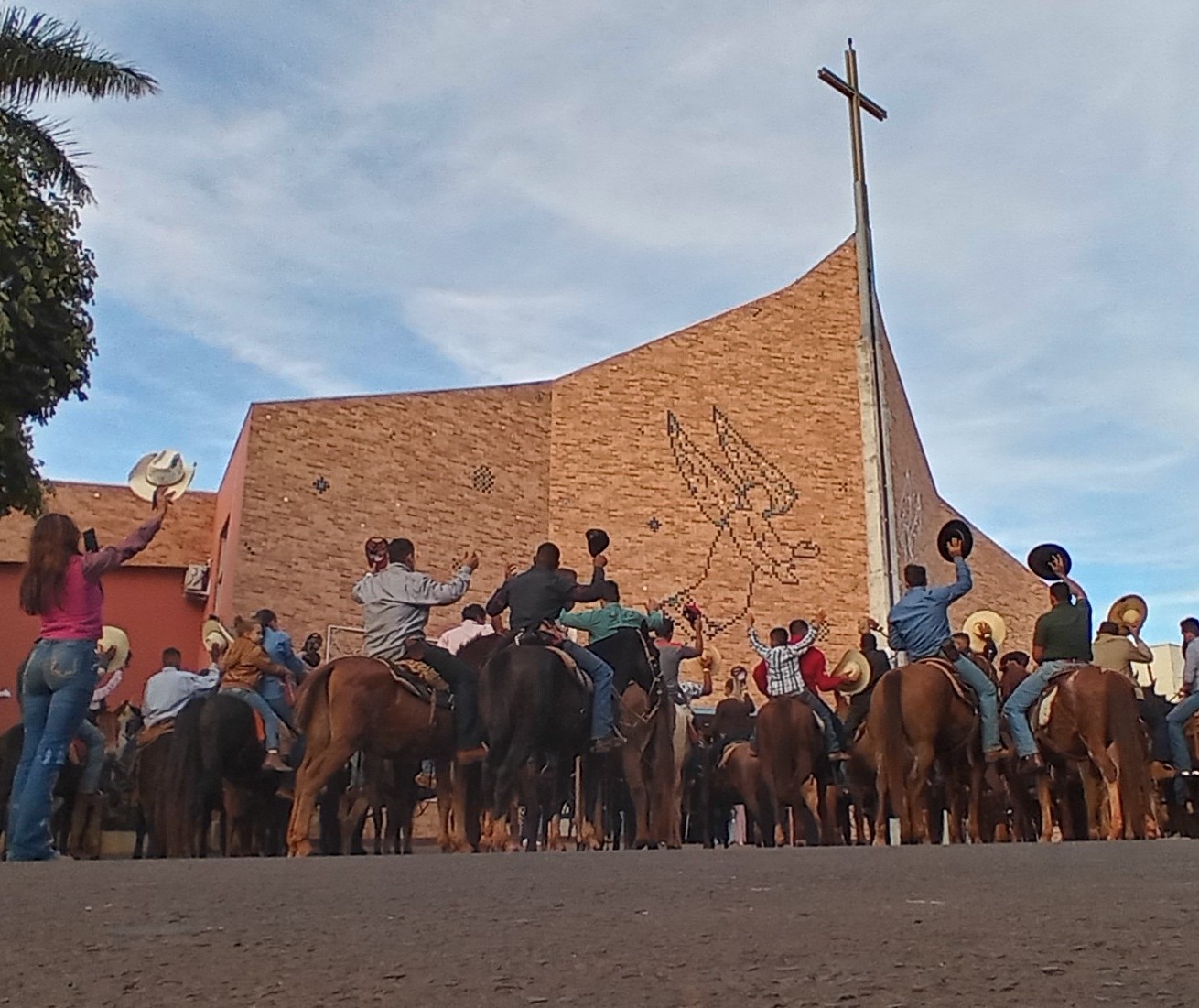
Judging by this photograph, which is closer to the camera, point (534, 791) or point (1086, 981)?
point (1086, 981)

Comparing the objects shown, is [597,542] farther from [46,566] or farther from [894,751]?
[46,566]

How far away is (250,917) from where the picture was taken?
4.03m

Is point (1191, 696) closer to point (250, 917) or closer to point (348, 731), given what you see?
point (348, 731)

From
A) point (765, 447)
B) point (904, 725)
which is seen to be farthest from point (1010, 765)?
point (765, 447)

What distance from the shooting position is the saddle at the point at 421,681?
1057cm

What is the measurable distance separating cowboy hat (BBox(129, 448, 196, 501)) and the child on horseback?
306 centimetres

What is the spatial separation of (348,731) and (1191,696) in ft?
25.9

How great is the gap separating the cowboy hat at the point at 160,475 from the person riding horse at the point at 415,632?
2.31 m

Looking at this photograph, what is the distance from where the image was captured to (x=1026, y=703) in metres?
11.8

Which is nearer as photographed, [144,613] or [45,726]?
[45,726]

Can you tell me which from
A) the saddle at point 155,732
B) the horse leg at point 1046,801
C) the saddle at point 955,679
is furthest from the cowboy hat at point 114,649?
the horse leg at point 1046,801

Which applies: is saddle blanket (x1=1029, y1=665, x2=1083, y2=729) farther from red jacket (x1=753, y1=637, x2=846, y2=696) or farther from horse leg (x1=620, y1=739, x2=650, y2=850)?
horse leg (x1=620, y1=739, x2=650, y2=850)

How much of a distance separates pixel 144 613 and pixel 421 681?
1972cm

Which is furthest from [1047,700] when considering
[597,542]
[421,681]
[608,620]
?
[421,681]
